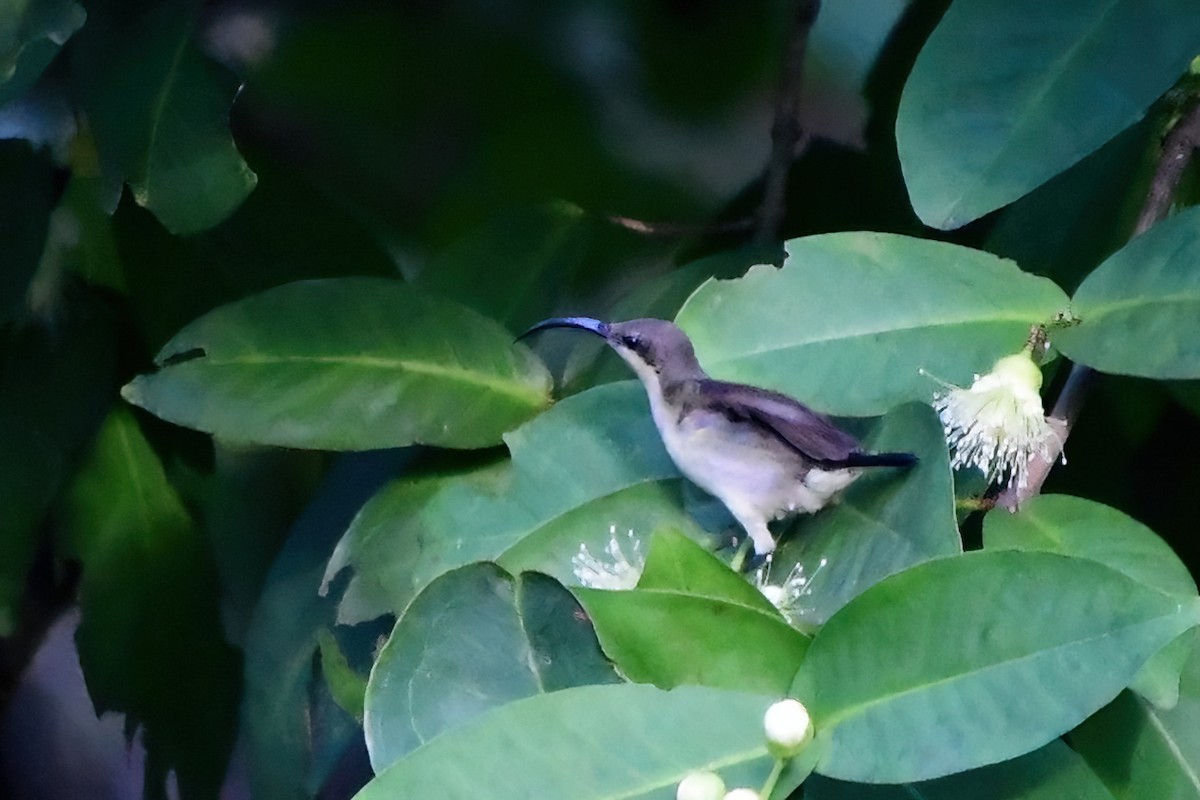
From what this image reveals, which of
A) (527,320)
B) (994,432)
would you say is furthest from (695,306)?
(527,320)

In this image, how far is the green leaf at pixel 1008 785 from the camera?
0.36 metres

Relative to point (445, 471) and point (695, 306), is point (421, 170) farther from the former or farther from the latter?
point (695, 306)

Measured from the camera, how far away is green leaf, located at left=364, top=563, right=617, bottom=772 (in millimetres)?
369

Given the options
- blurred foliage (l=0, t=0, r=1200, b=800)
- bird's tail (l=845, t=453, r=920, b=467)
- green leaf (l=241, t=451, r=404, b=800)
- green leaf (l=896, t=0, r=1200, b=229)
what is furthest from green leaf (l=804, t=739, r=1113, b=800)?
green leaf (l=241, t=451, r=404, b=800)

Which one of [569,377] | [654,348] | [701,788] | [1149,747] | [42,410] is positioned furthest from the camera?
[42,410]

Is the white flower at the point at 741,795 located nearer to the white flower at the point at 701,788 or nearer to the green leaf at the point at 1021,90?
the white flower at the point at 701,788

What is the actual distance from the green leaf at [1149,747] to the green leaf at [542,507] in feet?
0.70

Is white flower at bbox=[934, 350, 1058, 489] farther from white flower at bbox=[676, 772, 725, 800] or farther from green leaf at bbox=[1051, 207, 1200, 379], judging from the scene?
white flower at bbox=[676, 772, 725, 800]

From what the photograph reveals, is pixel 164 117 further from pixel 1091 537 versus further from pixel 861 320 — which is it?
pixel 1091 537

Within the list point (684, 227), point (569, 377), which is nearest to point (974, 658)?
point (569, 377)

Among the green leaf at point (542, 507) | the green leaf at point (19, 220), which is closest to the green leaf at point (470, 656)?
the green leaf at point (542, 507)

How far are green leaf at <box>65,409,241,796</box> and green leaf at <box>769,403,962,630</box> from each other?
0.54 meters

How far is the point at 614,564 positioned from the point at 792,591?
90mm

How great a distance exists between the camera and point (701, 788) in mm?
315
